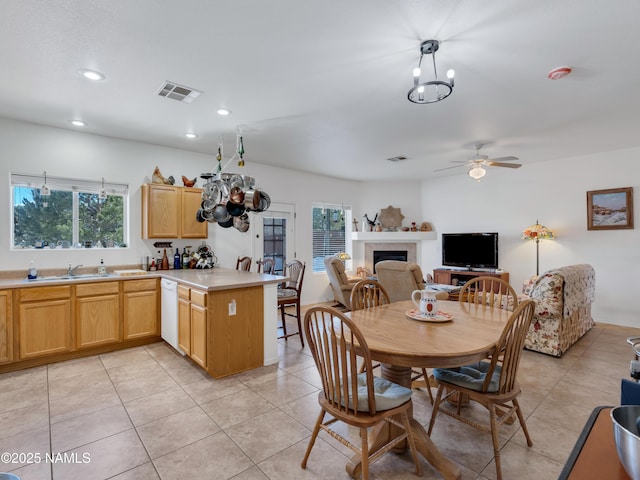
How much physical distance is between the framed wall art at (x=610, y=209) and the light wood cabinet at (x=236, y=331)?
530 centimetres

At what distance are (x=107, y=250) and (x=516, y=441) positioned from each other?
15.5 ft

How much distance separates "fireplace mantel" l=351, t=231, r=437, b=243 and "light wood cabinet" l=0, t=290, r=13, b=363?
5546 millimetres

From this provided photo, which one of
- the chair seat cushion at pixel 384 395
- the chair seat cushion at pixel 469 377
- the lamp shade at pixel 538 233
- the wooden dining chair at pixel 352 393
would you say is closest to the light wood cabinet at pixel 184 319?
the wooden dining chair at pixel 352 393

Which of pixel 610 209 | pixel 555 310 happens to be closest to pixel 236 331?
pixel 555 310

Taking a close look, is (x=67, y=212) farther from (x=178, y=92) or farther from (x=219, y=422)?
→ (x=219, y=422)

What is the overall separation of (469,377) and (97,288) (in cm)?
383

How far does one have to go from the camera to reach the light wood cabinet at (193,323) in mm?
3068

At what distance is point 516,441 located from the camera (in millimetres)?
2133

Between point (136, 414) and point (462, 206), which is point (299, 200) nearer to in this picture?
point (462, 206)

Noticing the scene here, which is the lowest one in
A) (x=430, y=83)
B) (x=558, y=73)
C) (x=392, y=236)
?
(x=392, y=236)

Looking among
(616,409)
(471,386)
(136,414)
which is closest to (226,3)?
(616,409)

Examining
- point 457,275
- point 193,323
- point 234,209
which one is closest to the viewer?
point 193,323

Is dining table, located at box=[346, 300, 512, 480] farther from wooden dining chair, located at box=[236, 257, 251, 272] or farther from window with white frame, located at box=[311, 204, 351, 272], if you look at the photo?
window with white frame, located at box=[311, 204, 351, 272]

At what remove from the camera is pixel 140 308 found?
394cm
